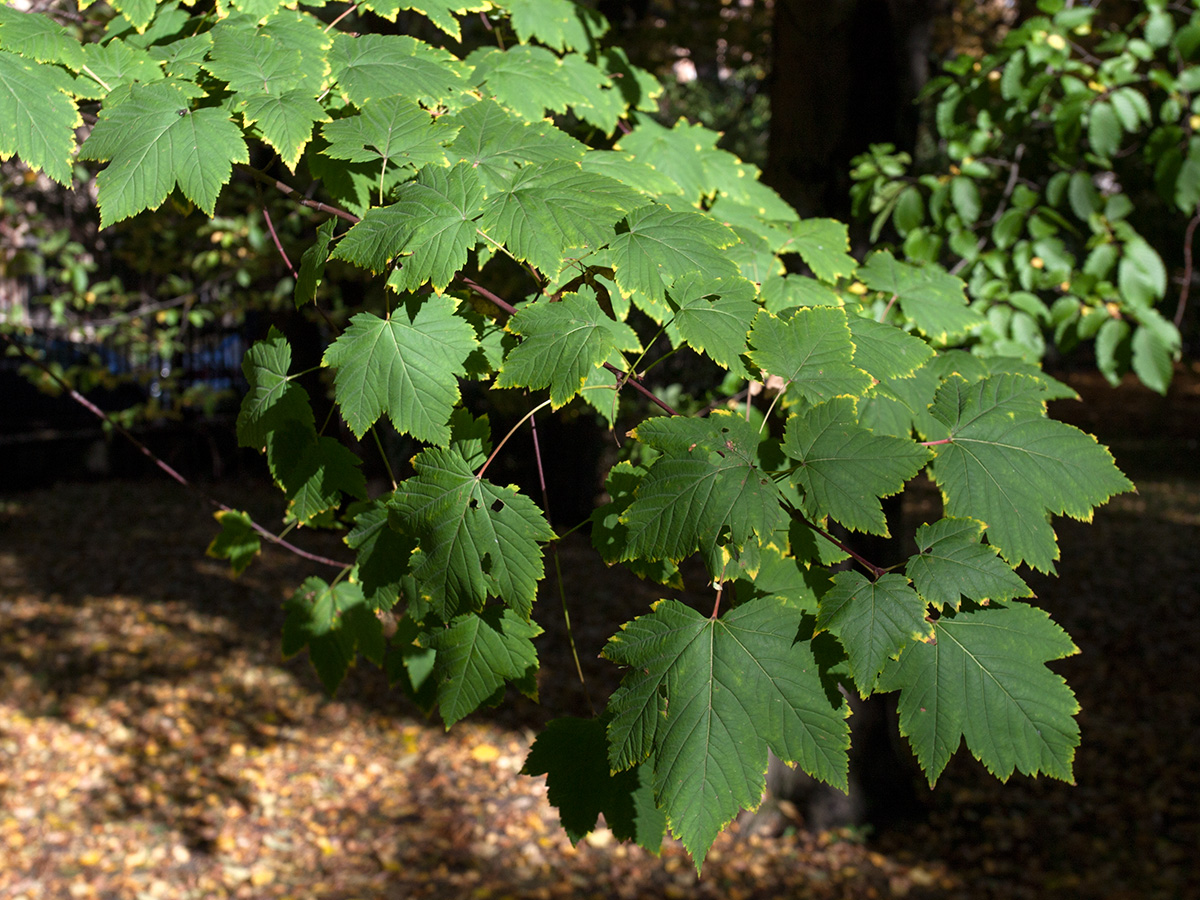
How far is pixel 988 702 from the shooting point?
113 centimetres

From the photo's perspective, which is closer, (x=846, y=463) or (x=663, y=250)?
(x=846, y=463)

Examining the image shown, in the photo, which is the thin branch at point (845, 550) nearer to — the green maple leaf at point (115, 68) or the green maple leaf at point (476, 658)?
the green maple leaf at point (476, 658)

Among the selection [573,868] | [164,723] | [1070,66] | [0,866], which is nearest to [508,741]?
[573,868]

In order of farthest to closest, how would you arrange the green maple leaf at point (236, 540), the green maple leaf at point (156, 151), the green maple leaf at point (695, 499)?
the green maple leaf at point (236, 540) → the green maple leaf at point (156, 151) → the green maple leaf at point (695, 499)

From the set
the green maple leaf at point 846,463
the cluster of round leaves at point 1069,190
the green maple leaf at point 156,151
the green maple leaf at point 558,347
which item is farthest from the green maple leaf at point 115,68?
the cluster of round leaves at point 1069,190

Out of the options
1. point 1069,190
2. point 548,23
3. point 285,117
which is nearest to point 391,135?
point 285,117

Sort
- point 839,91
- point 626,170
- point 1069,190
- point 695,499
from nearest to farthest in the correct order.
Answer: point 695,499 < point 626,170 < point 1069,190 < point 839,91

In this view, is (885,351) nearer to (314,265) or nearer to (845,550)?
(845,550)

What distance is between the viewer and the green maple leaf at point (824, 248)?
5.93 ft

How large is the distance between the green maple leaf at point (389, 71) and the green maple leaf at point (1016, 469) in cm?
93

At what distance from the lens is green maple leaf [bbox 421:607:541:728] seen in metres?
1.45

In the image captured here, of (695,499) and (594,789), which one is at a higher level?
(695,499)

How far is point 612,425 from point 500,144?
491 millimetres

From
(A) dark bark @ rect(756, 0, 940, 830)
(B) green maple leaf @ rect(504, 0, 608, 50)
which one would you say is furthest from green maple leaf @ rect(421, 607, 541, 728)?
(A) dark bark @ rect(756, 0, 940, 830)
